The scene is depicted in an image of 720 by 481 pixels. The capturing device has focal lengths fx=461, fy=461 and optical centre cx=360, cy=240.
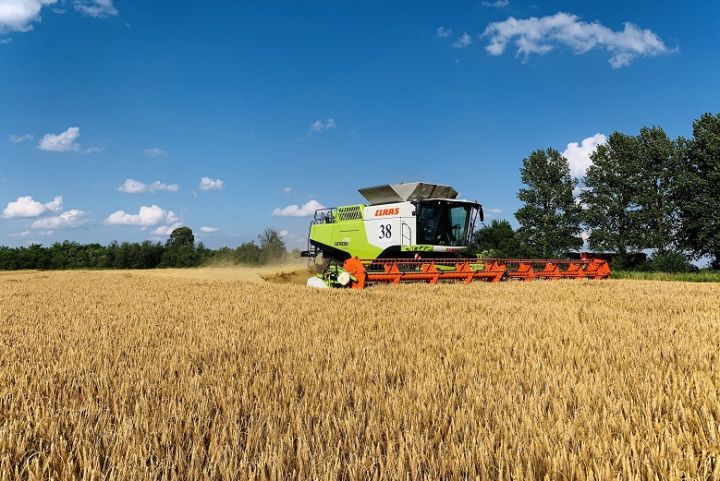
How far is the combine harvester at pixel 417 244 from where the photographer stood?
12562 millimetres

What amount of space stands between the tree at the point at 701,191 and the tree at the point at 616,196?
2.09 metres

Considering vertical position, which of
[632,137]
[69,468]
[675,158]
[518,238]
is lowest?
[69,468]

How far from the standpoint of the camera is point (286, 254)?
2569 cm

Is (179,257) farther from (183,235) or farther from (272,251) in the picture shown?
(183,235)

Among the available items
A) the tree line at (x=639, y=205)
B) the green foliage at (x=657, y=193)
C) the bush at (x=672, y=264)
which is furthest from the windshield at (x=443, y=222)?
the green foliage at (x=657, y=193)

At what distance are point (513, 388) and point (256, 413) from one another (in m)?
1.57

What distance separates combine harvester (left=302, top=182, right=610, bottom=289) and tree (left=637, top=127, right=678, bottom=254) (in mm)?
11394

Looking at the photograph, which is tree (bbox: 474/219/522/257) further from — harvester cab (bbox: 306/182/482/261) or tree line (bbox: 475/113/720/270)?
harvester cab (bbox: 306/182/482/261)

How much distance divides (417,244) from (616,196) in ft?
59.6

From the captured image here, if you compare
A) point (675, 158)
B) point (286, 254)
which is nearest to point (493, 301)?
point (286, 254)

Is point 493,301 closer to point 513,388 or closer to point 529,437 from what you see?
point 513,388

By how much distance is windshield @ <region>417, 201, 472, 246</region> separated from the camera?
45.3 ft

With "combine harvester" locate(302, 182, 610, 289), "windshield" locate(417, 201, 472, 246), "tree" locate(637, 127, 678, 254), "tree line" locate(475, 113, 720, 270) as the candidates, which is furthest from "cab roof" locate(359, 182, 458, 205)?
"tree" locate(637, 127, 678, 254)

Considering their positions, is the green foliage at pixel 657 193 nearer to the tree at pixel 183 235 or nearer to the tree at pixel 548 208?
the tree at pixel 548 208
